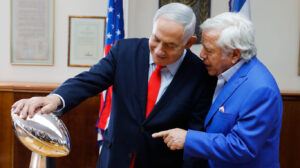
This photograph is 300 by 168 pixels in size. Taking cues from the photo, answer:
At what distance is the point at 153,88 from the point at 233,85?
0.40 metres

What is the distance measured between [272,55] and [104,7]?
2.04 m

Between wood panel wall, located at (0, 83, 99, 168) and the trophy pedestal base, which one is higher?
the trophy pedestal base

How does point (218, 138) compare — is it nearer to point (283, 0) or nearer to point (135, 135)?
point (135, 135)

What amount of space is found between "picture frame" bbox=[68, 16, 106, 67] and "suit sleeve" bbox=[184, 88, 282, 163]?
2156 millimetres

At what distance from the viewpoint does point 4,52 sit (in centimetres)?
318

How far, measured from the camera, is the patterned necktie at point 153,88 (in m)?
1.42

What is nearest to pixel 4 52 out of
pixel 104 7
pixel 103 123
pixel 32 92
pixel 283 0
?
pixel 32 92

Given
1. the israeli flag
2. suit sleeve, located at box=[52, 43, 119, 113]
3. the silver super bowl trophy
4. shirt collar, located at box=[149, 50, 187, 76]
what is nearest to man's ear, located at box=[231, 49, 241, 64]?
shirt collar, located at box=[149, 50, 187, 76]

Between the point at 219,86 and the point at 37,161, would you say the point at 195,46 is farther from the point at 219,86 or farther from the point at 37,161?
the point at 37,161

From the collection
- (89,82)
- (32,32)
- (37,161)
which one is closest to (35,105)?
(37,161)

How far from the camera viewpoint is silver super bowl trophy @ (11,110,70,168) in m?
0.62

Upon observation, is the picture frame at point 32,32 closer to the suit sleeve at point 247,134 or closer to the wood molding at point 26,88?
the wood molding at point 26,88

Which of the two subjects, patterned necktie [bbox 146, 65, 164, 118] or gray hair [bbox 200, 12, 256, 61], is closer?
gray hair [bbox 200, 12, 256, 61]

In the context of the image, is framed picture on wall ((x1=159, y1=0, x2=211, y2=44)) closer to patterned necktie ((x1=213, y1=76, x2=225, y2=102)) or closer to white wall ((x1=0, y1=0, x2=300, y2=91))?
white wall ((x1=0, y1=0, x2=300, y2=91))
